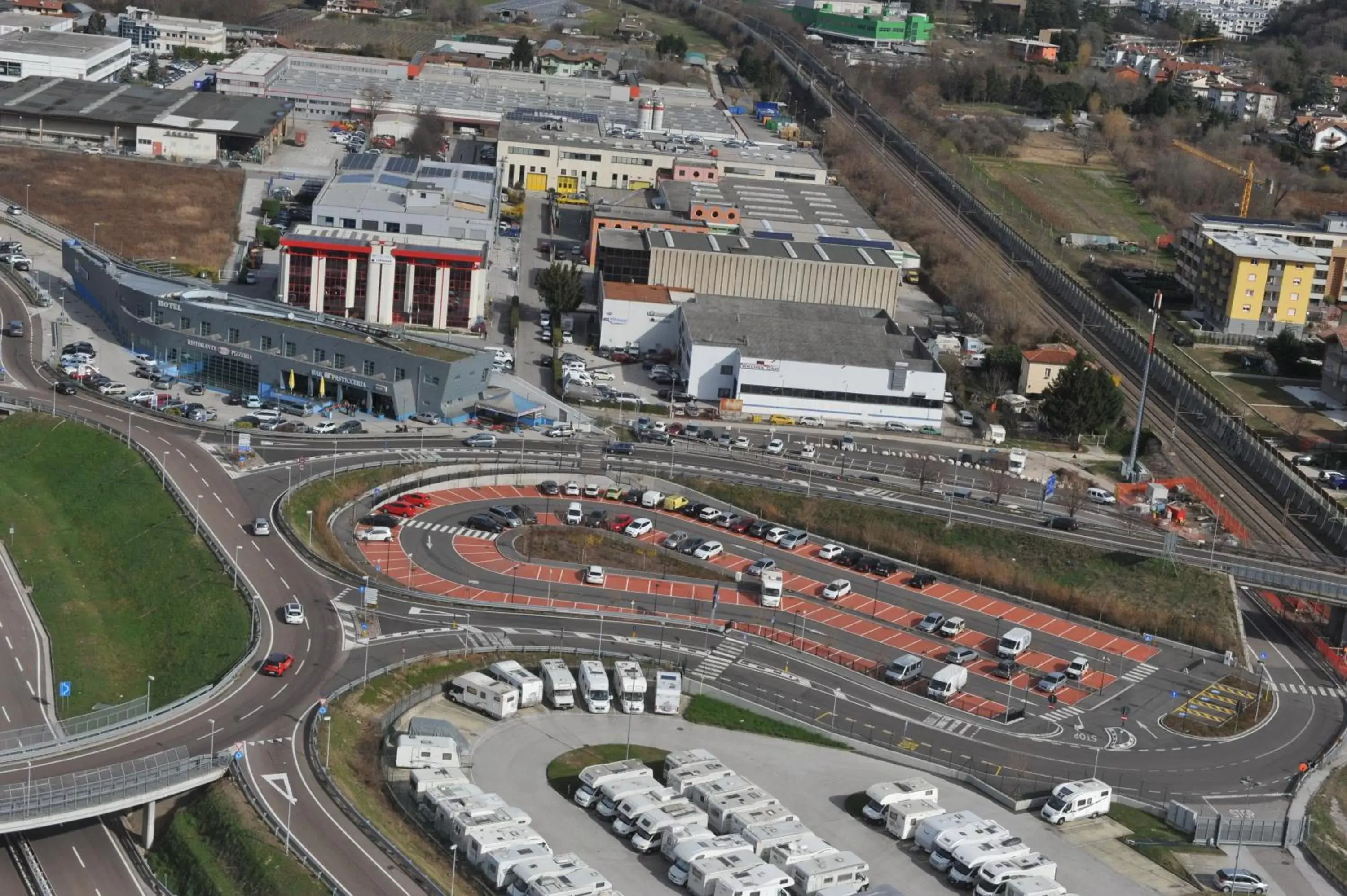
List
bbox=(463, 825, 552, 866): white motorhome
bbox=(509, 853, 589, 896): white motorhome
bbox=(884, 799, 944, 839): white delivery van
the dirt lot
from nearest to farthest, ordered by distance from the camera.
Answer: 1. bbox=(509, 853, 589, 896): white motorhome
2. bbox=(463, 825, 552, 866): white motorhome
3. bbox=(884, 799, 944, 839): white delivery van
4. the dirt lot

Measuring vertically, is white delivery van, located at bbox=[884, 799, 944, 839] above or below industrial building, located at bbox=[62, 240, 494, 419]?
below

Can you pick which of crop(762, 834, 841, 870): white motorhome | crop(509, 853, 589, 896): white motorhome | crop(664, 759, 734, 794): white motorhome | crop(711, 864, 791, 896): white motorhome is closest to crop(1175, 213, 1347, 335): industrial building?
crop(664, 759, 734, 794): white motorhome

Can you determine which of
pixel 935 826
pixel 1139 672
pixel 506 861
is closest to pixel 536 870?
pixel 506 861

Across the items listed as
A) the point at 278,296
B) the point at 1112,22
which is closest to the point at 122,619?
the point at 278,296

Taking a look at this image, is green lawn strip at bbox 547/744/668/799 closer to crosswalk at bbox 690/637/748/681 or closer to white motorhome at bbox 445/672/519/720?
white motorhome at bbox 445/672/519/720

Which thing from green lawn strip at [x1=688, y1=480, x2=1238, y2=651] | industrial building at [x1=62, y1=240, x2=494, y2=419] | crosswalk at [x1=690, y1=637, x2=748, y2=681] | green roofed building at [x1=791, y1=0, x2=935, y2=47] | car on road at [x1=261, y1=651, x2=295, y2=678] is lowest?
crosswalk at [x1=690, y1=637, x2=748, y2=681]

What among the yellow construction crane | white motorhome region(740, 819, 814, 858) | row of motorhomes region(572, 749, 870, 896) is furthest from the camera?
the yellow construction crane

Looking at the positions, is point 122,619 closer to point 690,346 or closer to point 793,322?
point 690,346

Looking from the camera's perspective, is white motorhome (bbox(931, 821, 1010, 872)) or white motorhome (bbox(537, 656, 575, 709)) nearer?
white motorhome (bbox(931, 821, 1010, 872))
